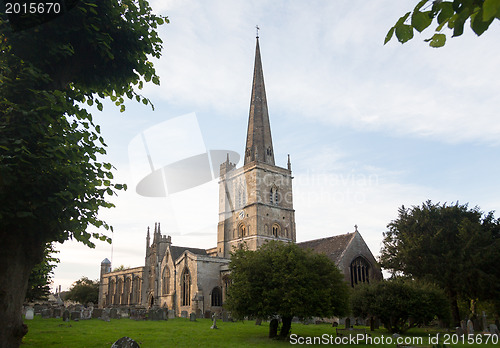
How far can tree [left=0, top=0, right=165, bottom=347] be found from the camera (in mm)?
6746

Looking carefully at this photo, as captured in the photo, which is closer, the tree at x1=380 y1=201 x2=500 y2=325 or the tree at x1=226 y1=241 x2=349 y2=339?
the tree at x1=226 y1=241 x2=349 y2=339

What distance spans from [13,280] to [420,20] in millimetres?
7440

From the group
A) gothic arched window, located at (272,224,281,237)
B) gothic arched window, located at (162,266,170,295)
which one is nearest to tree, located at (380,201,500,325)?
gothic arched window, located at (272,224,281,237)

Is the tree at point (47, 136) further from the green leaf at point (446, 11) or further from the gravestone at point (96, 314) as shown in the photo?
the gravestone at point (96, 314)

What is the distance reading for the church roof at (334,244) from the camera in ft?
134

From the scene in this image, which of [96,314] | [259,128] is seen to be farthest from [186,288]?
[259,128]

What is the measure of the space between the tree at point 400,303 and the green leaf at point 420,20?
2412 cm

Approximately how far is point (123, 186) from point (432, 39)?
6.52 m

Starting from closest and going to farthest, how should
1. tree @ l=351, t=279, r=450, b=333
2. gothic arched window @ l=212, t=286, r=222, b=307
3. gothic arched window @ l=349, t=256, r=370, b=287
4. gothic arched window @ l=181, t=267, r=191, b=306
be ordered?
1. tree @ l=351, t=279, r=450, b=333
2. gothic arched window @ l=349, t=256, r=370, b=287
3. gothic arched window @ l=212, t=286, r=222, b=307
4. gothic arched window @ l=181, t=267, r=191, b=306

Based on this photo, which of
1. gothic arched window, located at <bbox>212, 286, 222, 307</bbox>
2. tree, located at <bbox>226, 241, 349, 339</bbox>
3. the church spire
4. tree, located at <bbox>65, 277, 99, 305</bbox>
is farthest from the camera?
tree, located at <bbox>65, 277, 99, 305</bbox>

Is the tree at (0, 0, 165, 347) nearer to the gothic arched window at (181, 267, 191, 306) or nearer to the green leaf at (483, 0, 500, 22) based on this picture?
the green leaf at (483, 0, 500, 22)

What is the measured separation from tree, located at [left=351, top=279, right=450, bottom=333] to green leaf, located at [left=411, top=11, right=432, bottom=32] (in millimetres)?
24118

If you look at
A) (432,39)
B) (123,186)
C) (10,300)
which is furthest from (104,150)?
(432,39)

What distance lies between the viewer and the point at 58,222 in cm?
729
